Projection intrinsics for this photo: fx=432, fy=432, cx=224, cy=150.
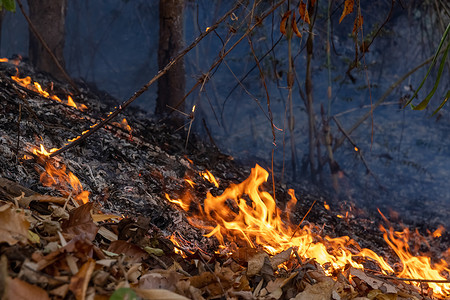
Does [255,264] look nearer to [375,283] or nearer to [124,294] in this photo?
[375,283]

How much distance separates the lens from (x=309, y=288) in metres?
1.71

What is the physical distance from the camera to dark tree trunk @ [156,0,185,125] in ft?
15.8

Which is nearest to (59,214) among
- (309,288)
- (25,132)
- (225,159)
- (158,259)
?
(158,259)

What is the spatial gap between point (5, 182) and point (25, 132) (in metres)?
1.14

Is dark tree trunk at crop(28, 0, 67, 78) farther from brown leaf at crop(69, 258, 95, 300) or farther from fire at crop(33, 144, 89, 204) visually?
brown leaf at crop(69, 258, 95, 300)

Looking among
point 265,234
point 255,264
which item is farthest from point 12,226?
point 265,234

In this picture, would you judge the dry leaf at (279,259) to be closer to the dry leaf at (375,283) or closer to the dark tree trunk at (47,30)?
the dry leaf at (375,283)

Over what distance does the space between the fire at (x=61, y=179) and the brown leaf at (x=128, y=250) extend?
633mm

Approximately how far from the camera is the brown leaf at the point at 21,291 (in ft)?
3.85

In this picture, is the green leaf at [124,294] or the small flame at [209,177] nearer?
the green leaf at [124,294]

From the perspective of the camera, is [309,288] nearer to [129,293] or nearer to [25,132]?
[129,293]

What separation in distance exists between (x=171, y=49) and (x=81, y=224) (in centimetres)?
355

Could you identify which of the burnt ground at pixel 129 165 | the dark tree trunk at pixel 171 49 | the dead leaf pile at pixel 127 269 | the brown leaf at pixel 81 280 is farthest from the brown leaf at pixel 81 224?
the dark tree trunk at pixel 171 49

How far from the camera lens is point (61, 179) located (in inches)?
97.8
